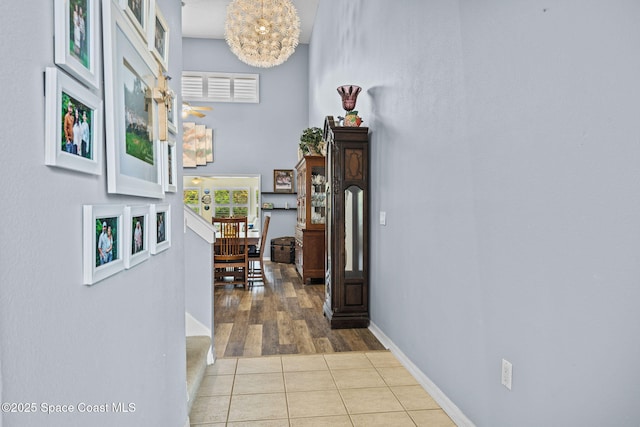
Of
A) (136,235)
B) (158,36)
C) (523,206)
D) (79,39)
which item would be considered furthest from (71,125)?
(523,206)

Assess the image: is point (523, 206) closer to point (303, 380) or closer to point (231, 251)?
point (303, 380)

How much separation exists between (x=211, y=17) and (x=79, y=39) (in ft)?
26.8

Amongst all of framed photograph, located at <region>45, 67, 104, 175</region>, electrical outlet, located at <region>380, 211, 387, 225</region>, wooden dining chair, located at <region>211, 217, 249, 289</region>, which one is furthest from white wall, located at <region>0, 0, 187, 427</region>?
wooden dining chair, located at <region>211, 217, 249, 289</region>

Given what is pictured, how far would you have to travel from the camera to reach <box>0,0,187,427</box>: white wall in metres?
0.63

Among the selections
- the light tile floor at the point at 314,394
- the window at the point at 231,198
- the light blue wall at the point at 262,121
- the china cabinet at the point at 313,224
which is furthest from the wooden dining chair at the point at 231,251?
the window at the point at 231,198

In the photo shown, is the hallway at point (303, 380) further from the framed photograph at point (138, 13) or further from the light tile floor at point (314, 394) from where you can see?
the framed photograph at point (138, 13)

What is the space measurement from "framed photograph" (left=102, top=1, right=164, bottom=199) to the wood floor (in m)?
2.35

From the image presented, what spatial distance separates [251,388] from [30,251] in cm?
232

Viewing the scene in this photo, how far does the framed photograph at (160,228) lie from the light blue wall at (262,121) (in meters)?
7.45

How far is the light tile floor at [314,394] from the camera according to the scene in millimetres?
2334

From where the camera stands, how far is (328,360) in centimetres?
321

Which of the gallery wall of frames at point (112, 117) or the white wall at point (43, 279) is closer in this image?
the white wall at point (43, 279)

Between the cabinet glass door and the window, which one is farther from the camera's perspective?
the window

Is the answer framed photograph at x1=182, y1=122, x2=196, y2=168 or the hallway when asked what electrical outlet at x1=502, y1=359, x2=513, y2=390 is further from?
framed photograph at x1=182, y1=122, x2=196, y2=168
